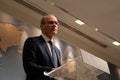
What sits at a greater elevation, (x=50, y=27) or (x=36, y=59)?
(x=50, y=27)

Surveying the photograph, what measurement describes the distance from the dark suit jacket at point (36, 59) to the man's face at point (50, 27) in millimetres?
84

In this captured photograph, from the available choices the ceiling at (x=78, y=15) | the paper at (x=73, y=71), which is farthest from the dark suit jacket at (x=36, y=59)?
the ceiling at (x=78, y=15)

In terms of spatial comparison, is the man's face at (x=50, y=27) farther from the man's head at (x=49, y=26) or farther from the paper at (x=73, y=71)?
the paper at (x=73, y=71)

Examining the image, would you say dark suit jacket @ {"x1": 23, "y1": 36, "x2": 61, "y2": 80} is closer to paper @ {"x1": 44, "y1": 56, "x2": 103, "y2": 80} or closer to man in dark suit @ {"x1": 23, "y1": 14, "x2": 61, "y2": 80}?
man in dark suit @ {"x1": 23, "y1": 14, "x2": 61, "y2": 80}

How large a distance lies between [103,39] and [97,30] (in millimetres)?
553

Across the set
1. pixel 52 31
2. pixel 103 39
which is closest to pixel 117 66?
pixel 103 39

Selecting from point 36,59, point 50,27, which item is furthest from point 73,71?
point 50,27

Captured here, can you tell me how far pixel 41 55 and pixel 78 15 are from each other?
253 cm

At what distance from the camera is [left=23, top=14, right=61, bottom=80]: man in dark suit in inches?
63.2

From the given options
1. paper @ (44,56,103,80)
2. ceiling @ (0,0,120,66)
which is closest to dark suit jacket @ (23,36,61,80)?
paper @ (44,56,103,80)

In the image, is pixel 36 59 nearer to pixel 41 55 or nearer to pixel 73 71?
pixel 41 55

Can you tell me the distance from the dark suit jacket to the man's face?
0.27ft

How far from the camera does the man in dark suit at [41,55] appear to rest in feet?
5.26

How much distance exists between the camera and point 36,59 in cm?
170
